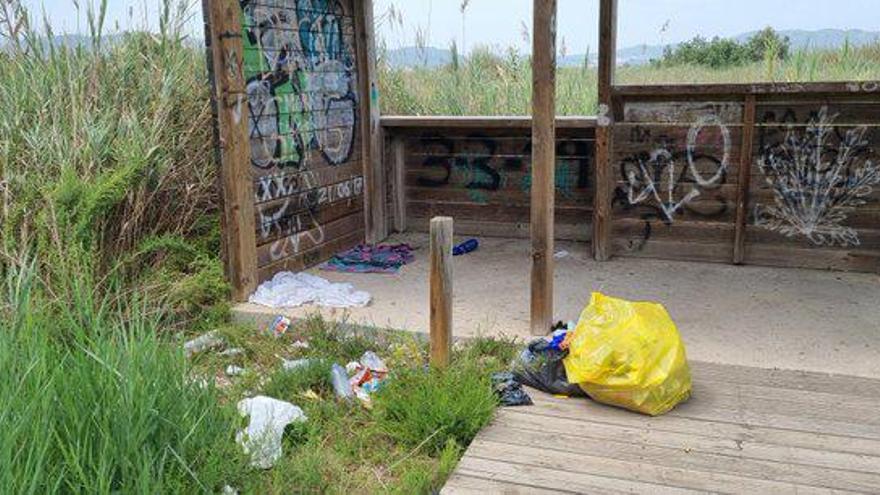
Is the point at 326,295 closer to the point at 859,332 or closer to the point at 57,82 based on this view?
the point at 57,82

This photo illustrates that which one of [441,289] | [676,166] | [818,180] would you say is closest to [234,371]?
[441,289]

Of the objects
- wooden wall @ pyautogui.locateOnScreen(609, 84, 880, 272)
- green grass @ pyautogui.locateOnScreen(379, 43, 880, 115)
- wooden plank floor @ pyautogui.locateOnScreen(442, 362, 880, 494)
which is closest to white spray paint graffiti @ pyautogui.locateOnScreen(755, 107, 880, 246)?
wooden wall @ pyautogui.locateOnScreen(609, 84, 880, 272)

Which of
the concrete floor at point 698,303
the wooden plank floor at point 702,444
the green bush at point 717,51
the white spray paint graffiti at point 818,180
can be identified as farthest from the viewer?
the green bush at point 717,51

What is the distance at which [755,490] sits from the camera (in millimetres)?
2896

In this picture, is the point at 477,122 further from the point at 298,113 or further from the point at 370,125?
the point at 298,113

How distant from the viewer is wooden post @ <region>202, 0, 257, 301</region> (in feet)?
15.7

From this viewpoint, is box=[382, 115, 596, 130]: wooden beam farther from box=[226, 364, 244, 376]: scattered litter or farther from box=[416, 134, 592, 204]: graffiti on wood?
box=[226, 364, 244, 376]: scattered litter

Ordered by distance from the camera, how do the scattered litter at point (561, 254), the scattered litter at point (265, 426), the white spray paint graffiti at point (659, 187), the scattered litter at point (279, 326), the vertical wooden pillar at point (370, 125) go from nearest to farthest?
the scattered litter at point (265, 426), the scattered litter at point (279, 326), the white spray paint graffiti at point (659, 187), the scattered litter at point (561, 254), the vertical wooden pillar at point (370, 125)

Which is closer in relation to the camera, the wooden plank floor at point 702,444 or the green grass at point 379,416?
the wooden plank floor at point 702,444

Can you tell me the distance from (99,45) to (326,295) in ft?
8.44

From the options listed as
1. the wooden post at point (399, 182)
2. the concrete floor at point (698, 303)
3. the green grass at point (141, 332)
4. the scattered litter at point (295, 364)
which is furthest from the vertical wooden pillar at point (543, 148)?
the wooden post at point (399, 182)

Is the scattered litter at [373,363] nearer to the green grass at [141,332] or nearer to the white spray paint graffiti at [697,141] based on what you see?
the green grass at [141,332]

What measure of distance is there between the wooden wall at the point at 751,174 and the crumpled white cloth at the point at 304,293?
2.31 meters

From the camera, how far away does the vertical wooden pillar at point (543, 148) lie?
13.5 feet
